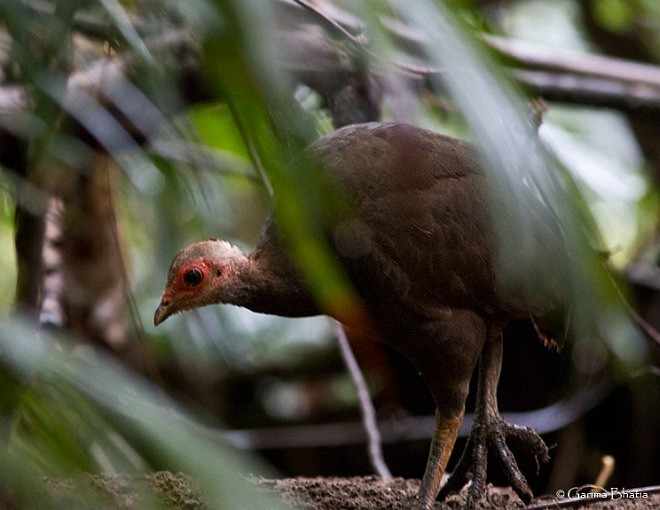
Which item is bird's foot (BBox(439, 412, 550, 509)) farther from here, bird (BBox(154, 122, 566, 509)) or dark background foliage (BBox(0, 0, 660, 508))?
dark background foliage (BBox(0, 0, 660, 508))

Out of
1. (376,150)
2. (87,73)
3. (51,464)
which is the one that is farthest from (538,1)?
(51,464)

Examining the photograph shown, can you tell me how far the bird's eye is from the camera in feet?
8.77

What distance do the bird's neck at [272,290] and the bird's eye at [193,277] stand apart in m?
0.11

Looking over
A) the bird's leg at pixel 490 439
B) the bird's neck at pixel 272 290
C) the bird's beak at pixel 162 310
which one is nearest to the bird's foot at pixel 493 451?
the bird's leg at pixel 490 439

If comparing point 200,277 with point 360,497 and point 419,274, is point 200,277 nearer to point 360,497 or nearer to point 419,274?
point 419,274

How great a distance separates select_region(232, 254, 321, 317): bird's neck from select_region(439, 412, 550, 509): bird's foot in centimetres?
59

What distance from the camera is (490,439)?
2.68m

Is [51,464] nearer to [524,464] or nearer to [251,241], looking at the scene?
[524,464]

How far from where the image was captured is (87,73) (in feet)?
12.1

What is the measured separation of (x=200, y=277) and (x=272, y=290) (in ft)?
0.71

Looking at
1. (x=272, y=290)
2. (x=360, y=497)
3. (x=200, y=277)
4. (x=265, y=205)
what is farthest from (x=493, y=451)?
(x=265, y=205)

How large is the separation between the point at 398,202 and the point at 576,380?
1778 mm

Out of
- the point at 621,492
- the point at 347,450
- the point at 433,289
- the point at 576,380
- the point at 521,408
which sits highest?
the point at 433,289

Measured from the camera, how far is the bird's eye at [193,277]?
8.77 ft
